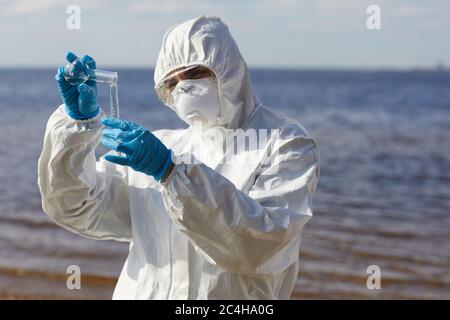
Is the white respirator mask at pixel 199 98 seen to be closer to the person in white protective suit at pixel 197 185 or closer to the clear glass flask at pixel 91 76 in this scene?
the person in white protective suit at pixel 197 185

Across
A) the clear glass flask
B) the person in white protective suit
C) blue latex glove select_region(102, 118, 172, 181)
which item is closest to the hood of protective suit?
the person in white protective suit

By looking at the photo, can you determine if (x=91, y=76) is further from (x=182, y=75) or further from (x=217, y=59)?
(x=217, y=59)

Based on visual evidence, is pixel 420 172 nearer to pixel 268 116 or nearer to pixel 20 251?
pixel 20 251

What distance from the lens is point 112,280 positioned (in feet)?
19.6

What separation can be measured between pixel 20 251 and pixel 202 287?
453 cm

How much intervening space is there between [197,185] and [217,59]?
0.49 meters

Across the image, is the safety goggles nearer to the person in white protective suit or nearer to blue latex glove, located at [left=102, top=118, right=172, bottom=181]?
the person in white protective suit

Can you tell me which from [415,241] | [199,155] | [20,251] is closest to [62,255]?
[20,251]

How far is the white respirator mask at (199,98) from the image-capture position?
2.58m

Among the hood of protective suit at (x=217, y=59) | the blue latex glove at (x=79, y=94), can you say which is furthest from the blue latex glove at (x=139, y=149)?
the hood of protective suit at (x=217, y=59)

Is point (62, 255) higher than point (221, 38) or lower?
lower

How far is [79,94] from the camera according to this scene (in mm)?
2533

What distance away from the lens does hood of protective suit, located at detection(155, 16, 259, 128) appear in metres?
2.53

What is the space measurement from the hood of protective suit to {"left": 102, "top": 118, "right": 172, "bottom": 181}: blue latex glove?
1.16ft
